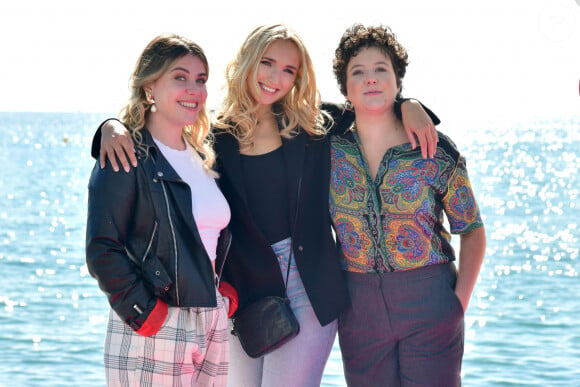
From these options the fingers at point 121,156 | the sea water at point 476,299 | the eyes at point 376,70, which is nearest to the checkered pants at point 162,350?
the fingers at point 121,156

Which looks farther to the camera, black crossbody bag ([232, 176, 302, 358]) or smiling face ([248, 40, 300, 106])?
smiling face ([248, 40, 300, 106])

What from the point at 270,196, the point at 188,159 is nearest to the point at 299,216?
the point at 270,196

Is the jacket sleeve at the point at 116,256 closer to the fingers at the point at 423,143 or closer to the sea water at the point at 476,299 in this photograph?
the fingers at the point at 423,143

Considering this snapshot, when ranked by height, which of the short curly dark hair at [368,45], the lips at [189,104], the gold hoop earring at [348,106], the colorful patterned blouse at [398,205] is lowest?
the colorful patterned blouse at [398,205]

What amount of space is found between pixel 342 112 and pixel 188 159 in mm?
966

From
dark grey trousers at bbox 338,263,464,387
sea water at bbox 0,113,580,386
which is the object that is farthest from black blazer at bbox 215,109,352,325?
sea water at bbox 0,113,580,386

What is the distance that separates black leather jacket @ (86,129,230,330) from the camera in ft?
11.0

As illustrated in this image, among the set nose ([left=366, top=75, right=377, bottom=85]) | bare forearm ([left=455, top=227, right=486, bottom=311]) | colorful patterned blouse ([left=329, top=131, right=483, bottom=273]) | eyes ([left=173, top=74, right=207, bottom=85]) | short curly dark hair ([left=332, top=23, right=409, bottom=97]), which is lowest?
bare forearm ([left=455, top=227, right=486, bottom=311])

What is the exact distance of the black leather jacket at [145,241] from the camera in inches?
132

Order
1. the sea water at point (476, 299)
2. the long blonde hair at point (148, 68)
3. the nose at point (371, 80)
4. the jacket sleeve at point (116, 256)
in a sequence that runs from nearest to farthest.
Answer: the jacket sleeve at point (116, 256) < the long blonde hair at point (148, 68) < the nose at point (371, 80) < the sea water at point (476, 299)

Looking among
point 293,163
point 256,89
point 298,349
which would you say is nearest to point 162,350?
point 298,349

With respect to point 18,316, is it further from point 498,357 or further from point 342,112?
point 342,112

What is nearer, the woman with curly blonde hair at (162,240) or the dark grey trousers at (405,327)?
the woman with curly blonde hair at (162,240)

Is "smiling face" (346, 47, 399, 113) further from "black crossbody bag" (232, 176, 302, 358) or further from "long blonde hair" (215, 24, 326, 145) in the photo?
"black crossbody bag" (232, 176, 302, 358)
